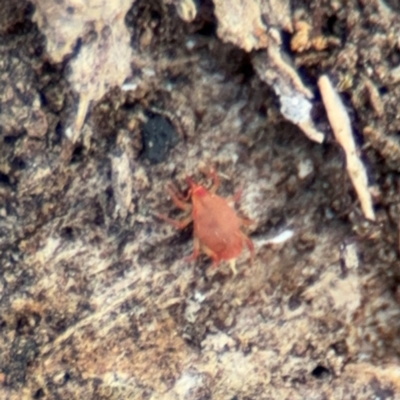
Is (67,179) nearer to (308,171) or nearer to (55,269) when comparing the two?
(55,269)

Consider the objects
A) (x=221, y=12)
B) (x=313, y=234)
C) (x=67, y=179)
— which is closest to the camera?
(x=221, y=12)

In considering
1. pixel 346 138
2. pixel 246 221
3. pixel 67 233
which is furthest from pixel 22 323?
pixel 346 138

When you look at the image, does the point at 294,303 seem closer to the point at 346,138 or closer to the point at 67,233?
the point at 346,138

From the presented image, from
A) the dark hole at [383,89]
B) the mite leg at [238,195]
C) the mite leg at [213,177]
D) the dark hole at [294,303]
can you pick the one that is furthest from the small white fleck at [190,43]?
the dark hole at [294,303]

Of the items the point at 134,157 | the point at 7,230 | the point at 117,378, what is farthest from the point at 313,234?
the point at 7,230

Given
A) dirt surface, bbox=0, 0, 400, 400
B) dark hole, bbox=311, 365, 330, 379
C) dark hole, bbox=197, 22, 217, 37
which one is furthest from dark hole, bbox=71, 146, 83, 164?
dark hole, bbox=311, 365, 330, 379
